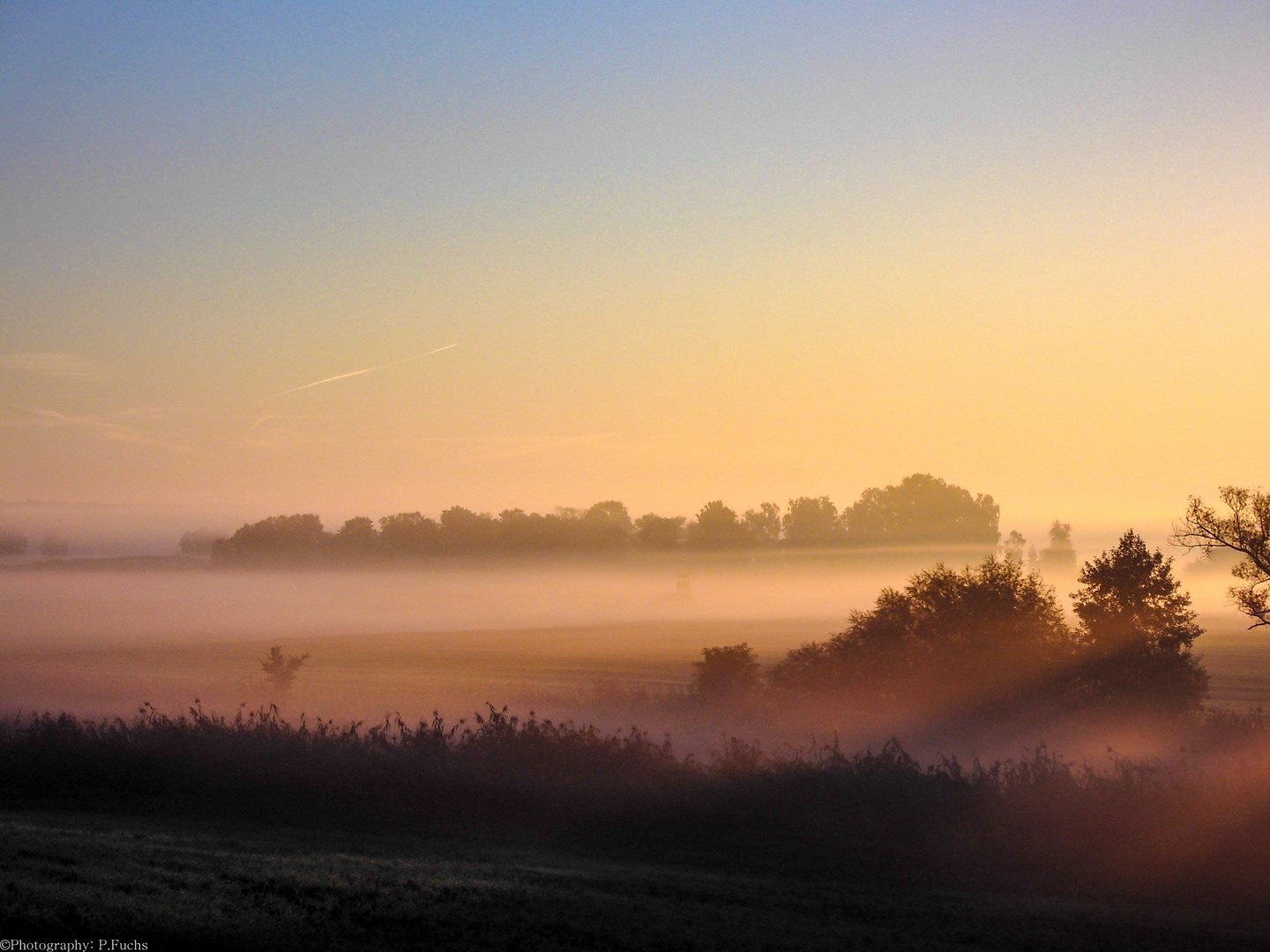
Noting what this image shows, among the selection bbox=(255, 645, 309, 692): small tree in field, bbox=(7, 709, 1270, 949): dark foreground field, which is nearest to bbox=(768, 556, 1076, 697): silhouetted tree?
bbox=(7, 709, 1270, 949): dark foreground field

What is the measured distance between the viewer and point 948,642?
44344 mm

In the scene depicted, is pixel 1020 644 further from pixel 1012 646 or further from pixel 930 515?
pixel 930 515

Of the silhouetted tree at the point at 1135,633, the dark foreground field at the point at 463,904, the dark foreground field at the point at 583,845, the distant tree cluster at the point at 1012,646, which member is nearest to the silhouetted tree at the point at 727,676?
the distant tree cluster at the point at 1012,646

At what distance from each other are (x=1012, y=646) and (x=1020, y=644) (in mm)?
347

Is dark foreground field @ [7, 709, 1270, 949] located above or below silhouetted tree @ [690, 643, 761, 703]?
above

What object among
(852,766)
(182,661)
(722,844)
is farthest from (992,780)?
(182,661)

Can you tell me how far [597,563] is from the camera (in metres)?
126

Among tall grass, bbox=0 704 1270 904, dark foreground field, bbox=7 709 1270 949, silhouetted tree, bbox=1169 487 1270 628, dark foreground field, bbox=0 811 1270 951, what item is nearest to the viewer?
dark foreground field, bbox=0 811 1270 951

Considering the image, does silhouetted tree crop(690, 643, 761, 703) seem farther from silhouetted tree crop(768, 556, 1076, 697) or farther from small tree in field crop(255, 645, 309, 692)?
small tree in field crop(255, 645, 309, 692)

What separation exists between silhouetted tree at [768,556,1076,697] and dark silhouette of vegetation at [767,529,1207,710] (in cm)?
5

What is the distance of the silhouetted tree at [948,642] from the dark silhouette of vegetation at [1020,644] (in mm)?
50

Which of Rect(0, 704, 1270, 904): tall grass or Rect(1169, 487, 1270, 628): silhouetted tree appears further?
Rect(1169, 487, 1270, 628): silhouetted tree

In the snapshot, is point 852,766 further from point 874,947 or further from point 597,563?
point 597,563

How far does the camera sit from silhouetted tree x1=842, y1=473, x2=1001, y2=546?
295ft
